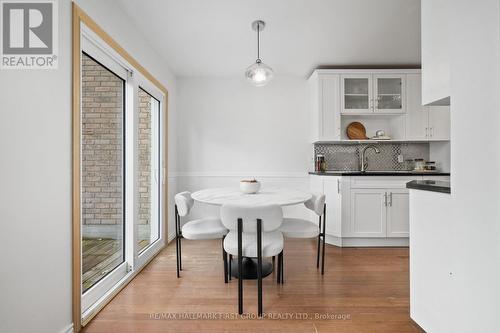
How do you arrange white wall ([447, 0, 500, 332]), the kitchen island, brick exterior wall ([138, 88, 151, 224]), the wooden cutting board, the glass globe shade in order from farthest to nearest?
the wooden cutting board
brick exterior wall ([138, 88, 151, 224])
the glass globe shade
the kitchen island
white wall ([447, 0, 500, 332])

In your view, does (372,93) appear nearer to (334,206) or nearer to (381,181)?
(381,181)

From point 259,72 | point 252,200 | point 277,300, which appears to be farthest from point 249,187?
point 259,72

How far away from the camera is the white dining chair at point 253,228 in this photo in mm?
1765

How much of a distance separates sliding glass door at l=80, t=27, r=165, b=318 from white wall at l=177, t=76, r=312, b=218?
1106 mm

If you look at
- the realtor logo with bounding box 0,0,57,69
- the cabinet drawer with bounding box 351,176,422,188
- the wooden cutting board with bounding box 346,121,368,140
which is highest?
the realtor logo with bounding box 0,0,57,69

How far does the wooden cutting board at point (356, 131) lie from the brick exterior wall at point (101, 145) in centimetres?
303

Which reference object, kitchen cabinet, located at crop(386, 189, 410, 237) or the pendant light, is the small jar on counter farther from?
the pendant light

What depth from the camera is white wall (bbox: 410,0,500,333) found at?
3.60ft

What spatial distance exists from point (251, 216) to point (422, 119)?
319cm

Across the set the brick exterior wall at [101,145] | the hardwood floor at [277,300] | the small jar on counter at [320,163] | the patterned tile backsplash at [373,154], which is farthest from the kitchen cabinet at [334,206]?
the brick exterior wall at [101,145]

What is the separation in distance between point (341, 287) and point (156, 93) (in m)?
2.88

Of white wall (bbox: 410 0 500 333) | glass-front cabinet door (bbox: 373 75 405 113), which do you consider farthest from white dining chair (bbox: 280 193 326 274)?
glass-front cabinet door (bbox: 373 75 405 113)

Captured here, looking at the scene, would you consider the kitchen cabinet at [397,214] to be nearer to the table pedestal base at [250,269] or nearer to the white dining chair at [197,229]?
the table pedestal base at [250,269]

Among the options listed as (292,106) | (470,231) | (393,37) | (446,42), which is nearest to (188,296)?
(470,231)
